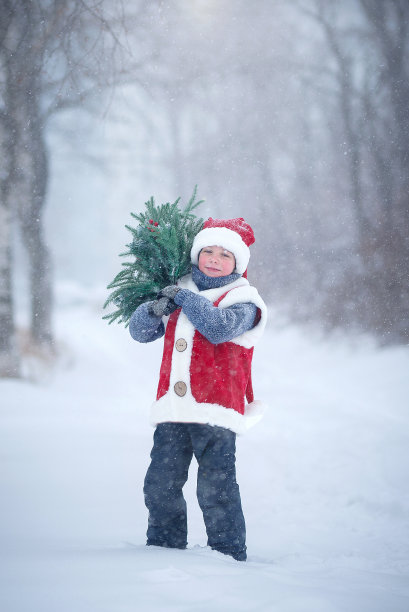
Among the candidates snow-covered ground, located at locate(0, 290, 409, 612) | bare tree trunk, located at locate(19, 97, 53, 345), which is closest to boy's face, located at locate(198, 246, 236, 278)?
snow-covered ground, located at locate(0, 290, 409, 612)

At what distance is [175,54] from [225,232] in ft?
28.1

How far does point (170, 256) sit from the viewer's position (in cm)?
226

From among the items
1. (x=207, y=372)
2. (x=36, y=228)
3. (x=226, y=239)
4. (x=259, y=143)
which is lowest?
(x=207, y=372)

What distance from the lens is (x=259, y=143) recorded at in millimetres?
11172

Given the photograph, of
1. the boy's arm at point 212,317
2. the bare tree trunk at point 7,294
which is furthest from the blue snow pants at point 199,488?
the bare tree trunk at point 7,294

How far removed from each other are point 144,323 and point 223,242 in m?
0.50

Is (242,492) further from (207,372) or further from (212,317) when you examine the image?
(212,317)

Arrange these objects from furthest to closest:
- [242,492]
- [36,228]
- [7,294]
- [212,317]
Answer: [36,228] → [7,294] → [242,492] → [212,317]

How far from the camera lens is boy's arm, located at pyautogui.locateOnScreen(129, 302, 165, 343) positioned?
2.17 metres

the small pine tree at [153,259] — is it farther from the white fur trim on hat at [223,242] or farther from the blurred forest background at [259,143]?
the blurred forest background at [259,143]

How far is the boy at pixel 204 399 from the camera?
2096 millimetres

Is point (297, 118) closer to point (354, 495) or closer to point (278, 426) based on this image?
point (278, 426)

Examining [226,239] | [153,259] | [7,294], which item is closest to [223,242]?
[226,239]

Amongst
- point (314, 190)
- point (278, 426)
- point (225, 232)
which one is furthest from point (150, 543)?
point (314, 190)
